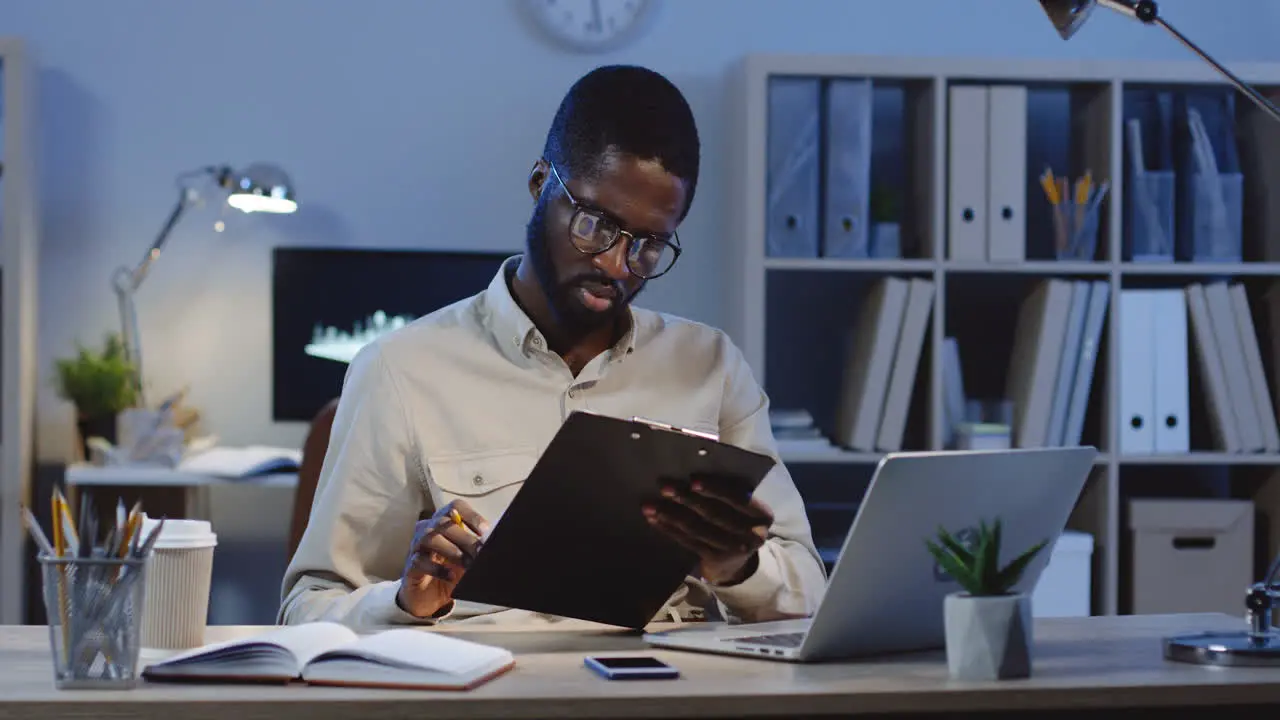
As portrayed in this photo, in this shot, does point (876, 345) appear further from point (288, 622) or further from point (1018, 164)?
point (288, 622)

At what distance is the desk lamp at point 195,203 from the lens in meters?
3.20

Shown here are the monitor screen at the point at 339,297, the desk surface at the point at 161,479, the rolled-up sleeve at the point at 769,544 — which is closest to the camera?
the rolled-up sleeve at the point at 769,544

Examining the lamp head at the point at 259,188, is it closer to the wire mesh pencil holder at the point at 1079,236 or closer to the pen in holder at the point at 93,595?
the wire mesh pencil holder at the point at 1079,236

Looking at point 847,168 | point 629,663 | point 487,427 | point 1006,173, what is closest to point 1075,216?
point 1006,173

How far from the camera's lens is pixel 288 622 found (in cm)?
151

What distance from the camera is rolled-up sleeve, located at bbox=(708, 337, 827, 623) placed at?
5.02 ft

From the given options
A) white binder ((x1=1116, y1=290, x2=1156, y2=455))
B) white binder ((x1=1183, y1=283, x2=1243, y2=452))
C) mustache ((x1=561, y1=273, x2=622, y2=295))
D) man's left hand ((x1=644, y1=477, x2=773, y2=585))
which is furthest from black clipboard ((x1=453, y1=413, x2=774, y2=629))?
white binder ((x1=1183, y1=283, x2=1243, y2=452))

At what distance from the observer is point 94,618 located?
1.07 metres

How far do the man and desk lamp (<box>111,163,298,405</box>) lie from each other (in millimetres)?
1583

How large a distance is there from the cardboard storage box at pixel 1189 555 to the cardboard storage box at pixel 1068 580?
0.12 m

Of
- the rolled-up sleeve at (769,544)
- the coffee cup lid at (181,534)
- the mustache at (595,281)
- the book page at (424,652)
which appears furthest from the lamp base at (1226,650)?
the coffee cup lid at (181,534)

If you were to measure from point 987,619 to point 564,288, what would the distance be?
2.29 feet

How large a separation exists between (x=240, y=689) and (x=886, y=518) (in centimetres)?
51

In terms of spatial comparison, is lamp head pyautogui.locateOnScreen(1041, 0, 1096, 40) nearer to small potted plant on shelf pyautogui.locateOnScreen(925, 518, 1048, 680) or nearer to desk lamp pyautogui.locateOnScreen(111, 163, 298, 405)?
small potted plant on shelf pyautogui.locateOnScreen(925, 518, 1048, 680)
